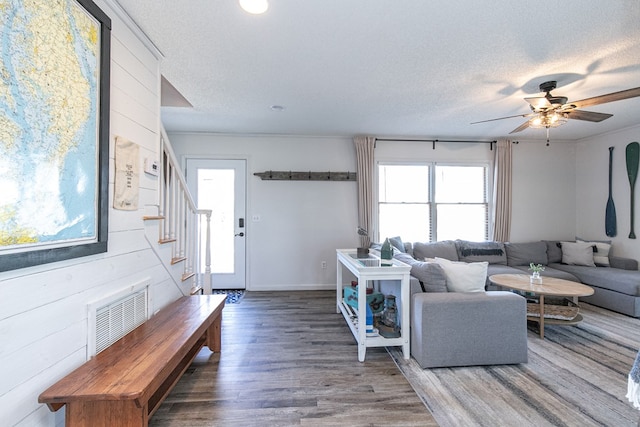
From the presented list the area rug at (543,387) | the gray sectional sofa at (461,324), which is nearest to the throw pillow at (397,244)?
the gray sectional sofa at (461,324)

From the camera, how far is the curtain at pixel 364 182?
4434mm

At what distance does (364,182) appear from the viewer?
4441 mm

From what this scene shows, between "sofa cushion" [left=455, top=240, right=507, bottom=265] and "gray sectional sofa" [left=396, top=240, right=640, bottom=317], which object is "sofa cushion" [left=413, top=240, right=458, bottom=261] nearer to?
"gray sectional sofa" [left=396, top=240, right=640, bottom=317]

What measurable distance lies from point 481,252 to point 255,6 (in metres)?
4.45

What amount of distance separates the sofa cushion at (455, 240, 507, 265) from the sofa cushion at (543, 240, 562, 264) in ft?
2.40

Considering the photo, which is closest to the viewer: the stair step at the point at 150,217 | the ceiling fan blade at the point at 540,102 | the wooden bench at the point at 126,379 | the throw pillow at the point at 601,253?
the wooden bench at the point at 126,379

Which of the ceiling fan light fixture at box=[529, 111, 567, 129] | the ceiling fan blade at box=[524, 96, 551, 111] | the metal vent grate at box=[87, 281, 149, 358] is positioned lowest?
the metal vent grate at box=[87, 281, 149, 358]

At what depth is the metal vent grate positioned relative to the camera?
1.49 meters

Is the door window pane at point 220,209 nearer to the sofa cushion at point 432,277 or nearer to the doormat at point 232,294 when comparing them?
the doormat at point 232,294

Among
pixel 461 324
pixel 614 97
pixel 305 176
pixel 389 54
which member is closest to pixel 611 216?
pixel 614 97

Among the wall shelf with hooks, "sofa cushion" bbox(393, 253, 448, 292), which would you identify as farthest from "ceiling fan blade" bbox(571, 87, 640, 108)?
the wall shelf with hooks

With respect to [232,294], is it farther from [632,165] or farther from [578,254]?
[632,165]

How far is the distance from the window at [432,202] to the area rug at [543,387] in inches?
88.5

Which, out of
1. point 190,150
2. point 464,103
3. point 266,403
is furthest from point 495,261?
point 190,150
